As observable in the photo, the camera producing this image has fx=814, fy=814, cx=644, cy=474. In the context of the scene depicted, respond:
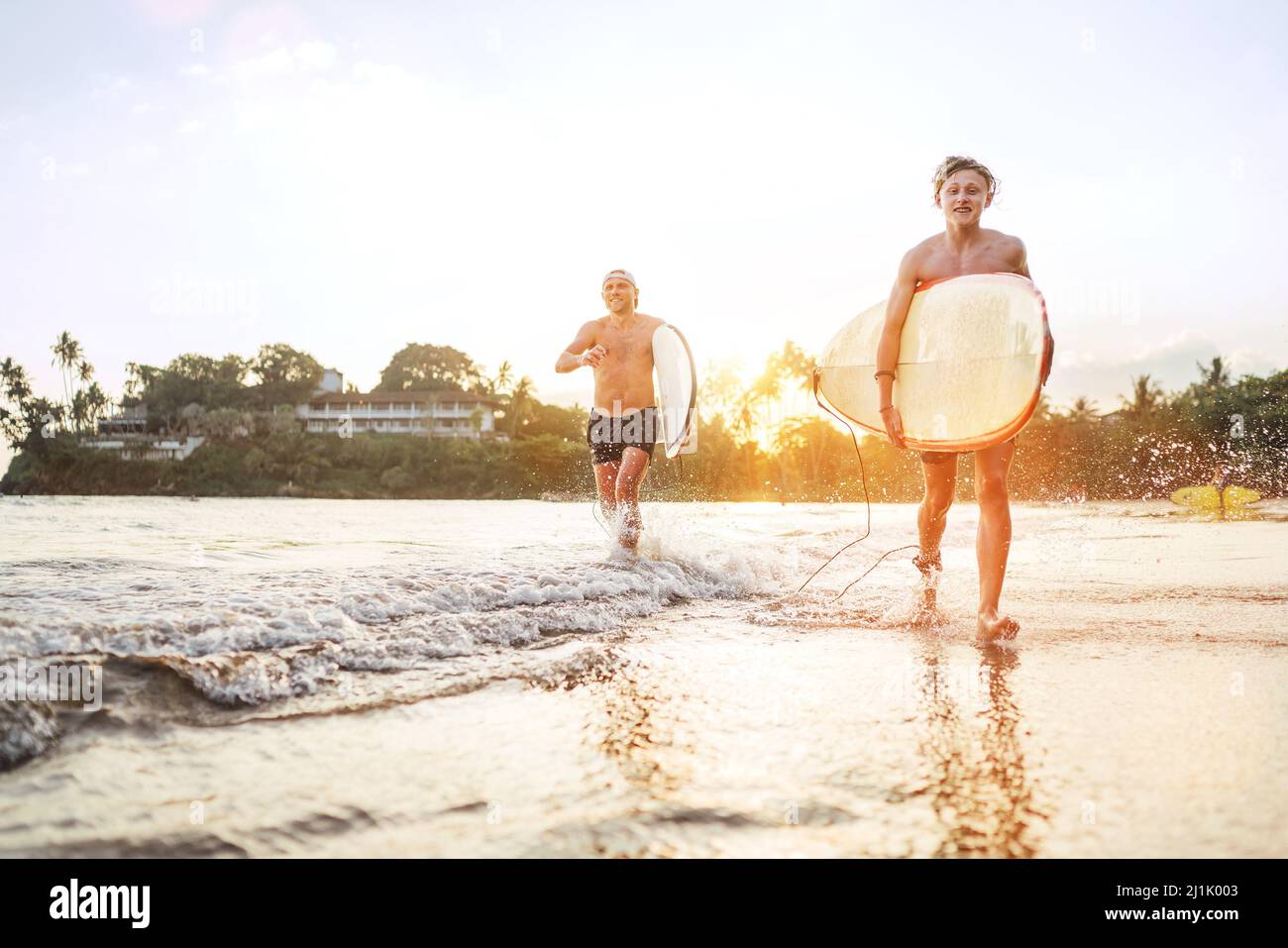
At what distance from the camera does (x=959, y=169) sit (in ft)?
11.4

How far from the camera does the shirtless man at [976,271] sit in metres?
Answer: 3.29

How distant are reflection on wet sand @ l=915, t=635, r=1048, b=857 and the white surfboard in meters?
3.44

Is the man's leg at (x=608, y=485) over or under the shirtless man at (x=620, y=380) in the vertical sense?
under

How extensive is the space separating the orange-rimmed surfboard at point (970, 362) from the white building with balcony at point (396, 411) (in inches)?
2800

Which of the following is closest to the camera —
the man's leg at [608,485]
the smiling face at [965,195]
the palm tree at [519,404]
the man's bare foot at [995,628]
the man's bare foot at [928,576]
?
the man's bare foot at [995,628]

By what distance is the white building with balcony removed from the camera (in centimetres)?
7488

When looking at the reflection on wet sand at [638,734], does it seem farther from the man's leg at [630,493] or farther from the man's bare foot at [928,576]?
the man's leg at [630,493]

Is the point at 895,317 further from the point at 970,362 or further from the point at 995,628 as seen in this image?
the point at 995,628

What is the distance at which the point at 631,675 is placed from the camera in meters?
2.64

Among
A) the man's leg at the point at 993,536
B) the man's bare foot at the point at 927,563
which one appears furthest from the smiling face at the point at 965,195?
the man's bare foot at the point at 927,563
